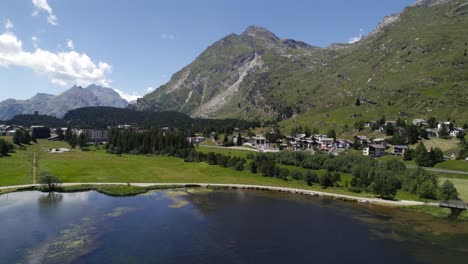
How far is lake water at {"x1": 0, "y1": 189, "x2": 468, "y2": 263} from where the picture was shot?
2549 inches

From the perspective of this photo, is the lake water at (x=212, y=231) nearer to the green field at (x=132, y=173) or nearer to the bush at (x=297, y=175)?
the green field at (x=132, y=173)

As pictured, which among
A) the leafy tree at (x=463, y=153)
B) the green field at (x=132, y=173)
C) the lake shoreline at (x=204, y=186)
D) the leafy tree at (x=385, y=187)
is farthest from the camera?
the leafy tree at (x=463, y=153)

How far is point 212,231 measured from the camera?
78.9m

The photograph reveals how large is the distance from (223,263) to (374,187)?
77.9 meters

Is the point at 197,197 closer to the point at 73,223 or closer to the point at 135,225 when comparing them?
the point at 135,225

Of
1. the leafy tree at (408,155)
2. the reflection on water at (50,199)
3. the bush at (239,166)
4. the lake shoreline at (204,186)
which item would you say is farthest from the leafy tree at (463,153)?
the reflection on water at (50,199)

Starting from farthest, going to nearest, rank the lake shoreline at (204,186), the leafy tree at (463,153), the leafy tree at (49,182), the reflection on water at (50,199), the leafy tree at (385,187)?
the leafy tree at (463,153)
the leafy tree at (385,187)
the leafy tree at (49,182)
the lake shoreline at (204,186)
the reflection on water at (50,199)

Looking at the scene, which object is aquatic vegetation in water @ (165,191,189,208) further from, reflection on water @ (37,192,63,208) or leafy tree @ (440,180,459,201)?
leafy tree @ (440,180,459,201)

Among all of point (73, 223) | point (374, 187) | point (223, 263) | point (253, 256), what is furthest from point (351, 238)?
point (73, 223)

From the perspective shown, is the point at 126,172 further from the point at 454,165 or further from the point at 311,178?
the point at 454,165

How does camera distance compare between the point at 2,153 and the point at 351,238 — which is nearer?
the point at 351,238

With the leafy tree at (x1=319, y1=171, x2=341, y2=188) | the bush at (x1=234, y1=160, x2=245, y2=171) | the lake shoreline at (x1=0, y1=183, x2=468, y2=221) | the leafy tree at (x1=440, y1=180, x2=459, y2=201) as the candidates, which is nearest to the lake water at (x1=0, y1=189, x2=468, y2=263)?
the lake shoreline at (x1=0, y1=183, x2=468, y2=221)

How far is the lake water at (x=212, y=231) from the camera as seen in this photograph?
6475 centimetres

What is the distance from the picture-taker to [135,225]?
266 feet
